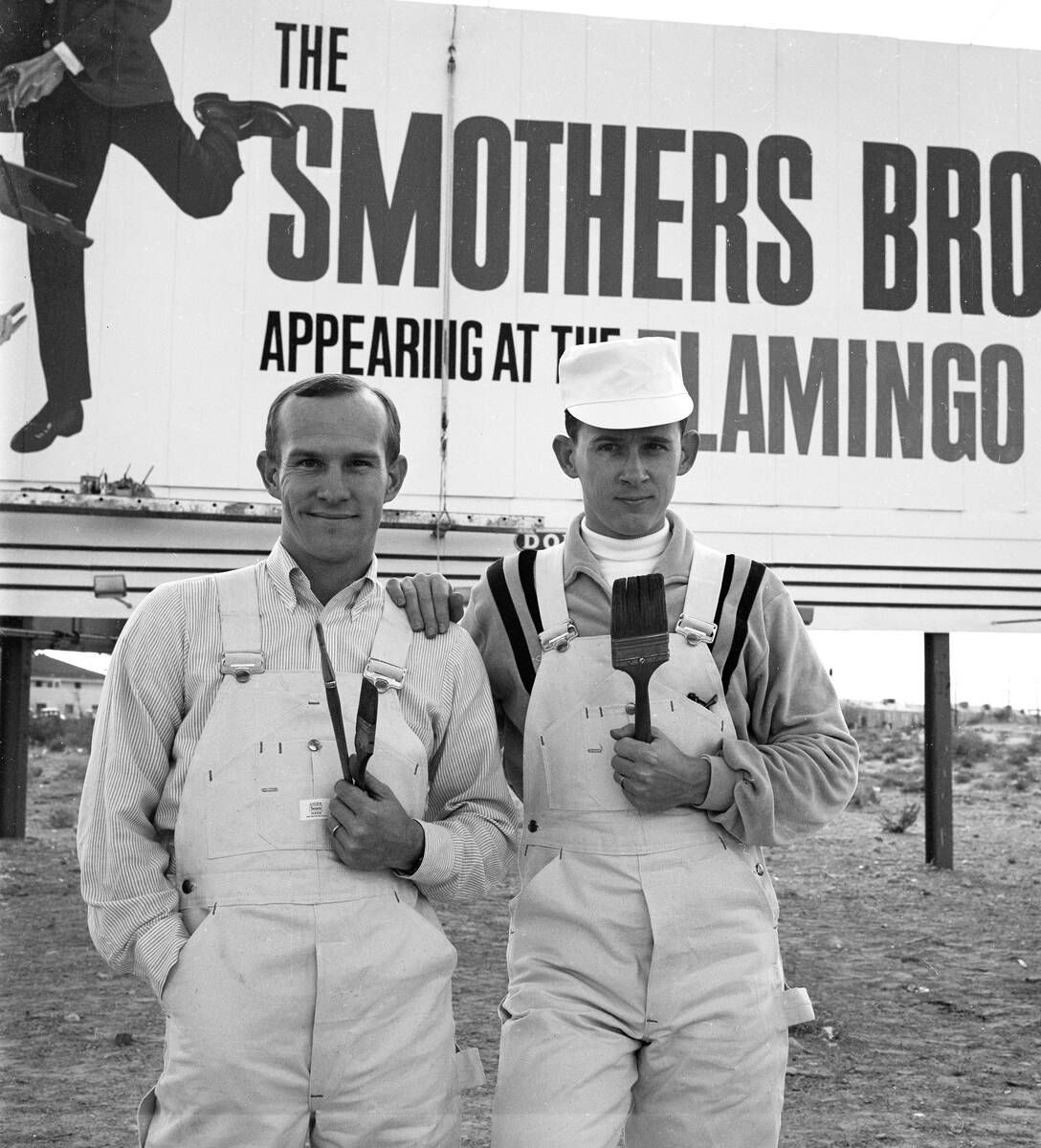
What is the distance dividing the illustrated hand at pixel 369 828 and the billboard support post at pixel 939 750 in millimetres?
7585

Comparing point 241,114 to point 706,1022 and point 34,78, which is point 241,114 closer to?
point 34,78

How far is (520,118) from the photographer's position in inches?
328

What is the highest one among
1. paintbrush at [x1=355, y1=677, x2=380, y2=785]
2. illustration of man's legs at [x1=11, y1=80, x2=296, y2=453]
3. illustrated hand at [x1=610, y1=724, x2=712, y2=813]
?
illustration of man's legs at [x1=11, y1=80, x2=296, y2=453]

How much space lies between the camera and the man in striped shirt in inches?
87.1

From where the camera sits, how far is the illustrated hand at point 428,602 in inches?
101

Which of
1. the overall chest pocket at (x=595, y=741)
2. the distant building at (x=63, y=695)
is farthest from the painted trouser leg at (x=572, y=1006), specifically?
the distant building at (x=63, y=695)

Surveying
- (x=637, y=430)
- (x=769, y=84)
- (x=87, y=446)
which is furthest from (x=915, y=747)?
(x=637, y=430)

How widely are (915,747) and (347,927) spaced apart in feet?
74.7

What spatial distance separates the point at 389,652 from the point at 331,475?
36 centimetres

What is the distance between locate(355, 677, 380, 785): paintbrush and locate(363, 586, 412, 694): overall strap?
0.08ft

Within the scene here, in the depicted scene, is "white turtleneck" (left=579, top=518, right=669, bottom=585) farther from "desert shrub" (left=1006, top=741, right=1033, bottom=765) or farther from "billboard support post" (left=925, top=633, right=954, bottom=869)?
"desert shrub" (left=1006, top=741, right=1033, bottom=765)

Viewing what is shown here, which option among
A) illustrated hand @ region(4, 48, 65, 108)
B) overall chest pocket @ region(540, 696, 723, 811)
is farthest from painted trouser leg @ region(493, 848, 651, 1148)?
illustrated hand @ region(4, 48, 65, 108)

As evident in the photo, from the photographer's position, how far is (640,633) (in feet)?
8.49

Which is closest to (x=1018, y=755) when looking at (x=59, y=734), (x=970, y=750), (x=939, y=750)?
(x=970, y=750)
